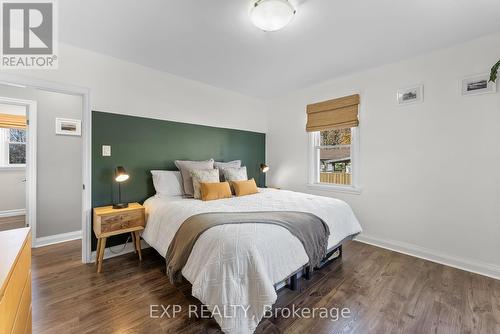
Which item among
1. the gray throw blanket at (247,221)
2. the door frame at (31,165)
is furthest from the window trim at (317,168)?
the door frame at (31,165)

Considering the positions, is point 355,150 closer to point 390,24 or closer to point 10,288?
point 390,24

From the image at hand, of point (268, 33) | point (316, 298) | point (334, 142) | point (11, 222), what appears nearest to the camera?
point (316, 298)

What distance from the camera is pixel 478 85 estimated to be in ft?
7.49

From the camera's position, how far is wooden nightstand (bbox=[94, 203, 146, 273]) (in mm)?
2223

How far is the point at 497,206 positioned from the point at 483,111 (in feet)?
3.29

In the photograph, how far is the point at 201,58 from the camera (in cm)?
270

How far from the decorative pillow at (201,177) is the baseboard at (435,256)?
7.72ft

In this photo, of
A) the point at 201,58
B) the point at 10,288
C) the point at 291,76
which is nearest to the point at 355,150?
the point at 291,76

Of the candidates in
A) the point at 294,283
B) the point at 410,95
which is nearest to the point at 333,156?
the point at 410,95

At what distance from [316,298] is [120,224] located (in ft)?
6.92

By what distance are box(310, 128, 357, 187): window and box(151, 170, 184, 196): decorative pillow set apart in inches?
90.4

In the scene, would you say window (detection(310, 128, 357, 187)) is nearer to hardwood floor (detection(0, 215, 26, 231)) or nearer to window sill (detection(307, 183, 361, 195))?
window sill (detection(307, 183, 361, 195))

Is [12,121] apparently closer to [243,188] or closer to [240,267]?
[243,188]

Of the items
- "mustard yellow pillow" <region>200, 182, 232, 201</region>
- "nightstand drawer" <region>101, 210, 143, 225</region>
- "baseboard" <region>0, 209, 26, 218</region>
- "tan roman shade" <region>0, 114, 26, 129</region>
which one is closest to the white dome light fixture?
"mustard yellow pillow" <region>200, 182, 232, 201</region>
